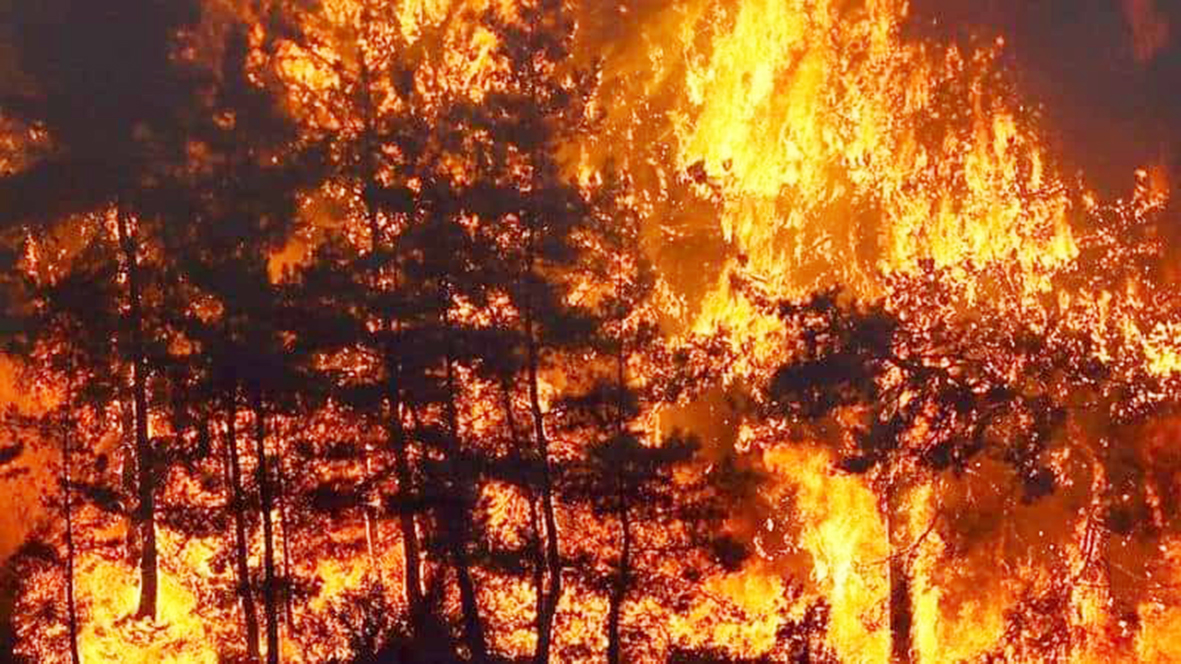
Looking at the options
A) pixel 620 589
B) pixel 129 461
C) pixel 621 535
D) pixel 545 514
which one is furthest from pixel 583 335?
pixel 129 461

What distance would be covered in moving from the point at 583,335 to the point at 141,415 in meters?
4.83

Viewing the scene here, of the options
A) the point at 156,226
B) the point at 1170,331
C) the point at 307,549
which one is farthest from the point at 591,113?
the point at 1170,331

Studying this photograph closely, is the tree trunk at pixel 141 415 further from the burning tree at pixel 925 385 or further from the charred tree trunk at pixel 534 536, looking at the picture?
the burning tree at pixel 925 385

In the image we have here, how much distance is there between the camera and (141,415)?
11.9 meters

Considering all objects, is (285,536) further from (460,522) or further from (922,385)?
(922,385)

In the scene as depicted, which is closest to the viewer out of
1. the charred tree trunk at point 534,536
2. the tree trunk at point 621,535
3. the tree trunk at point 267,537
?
the tree trunk at point 621,535

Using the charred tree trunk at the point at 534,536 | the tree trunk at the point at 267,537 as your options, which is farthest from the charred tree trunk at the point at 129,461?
the charred tree trunk at the point at 534,536

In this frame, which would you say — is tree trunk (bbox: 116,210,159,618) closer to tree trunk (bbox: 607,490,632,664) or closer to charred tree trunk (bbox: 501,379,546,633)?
charred tree trunk (bbox: 501,379,546,633)

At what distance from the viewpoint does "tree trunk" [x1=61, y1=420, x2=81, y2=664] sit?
11.9m

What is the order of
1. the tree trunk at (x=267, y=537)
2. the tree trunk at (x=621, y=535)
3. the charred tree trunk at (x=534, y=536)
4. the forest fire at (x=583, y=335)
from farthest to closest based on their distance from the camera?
1. the tree trunk at (x=267, y=537)
2. the charred tree trunk at (x=534, y=536)
3. the forest fire at (x=583, y=335)
4. the tree trunk at (x=621, y=535)

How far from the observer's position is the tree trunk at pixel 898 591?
38.9ft

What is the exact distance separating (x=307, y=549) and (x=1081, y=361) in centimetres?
840

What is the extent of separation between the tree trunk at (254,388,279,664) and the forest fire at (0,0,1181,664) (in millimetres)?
78

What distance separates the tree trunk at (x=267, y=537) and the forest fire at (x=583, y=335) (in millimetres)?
78
